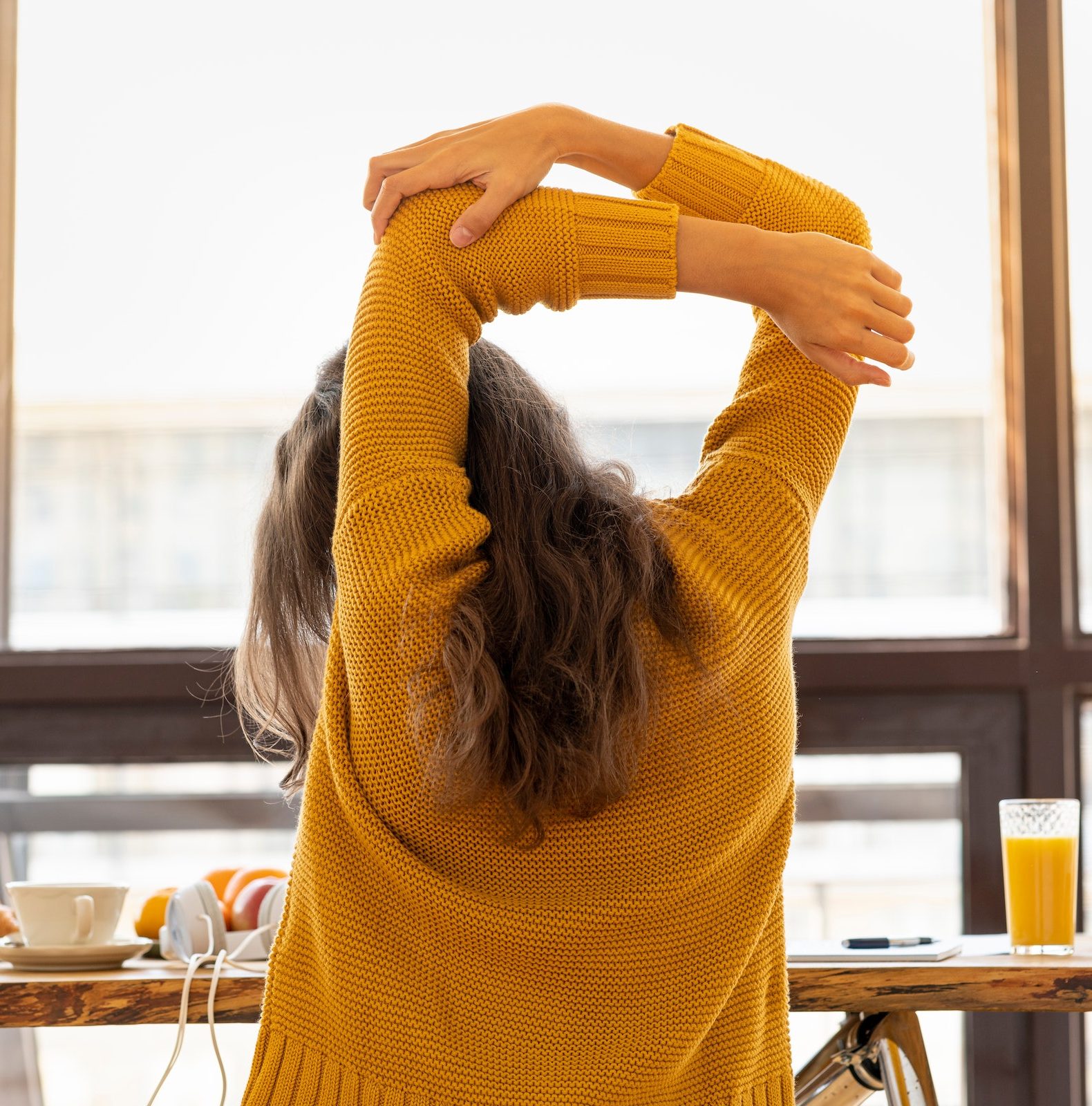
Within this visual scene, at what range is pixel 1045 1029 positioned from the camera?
5.44ft

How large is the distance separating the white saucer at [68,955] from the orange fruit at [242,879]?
0.37 feet

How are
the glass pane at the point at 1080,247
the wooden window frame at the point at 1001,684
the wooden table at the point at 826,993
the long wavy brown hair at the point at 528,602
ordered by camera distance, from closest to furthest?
the long wavy brown hair at the point at 528,602
the wooden table at the point at 826,993
the wooden window frame at the point at 1001,684
the glass pane at the point at 1080,247

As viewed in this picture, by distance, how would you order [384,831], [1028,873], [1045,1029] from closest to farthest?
[384,831]
[1028,873]
[1045,1029]

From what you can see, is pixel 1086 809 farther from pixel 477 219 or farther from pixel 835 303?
pixel 477 219

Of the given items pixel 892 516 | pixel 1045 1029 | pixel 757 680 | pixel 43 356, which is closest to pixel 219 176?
pixel 43 356

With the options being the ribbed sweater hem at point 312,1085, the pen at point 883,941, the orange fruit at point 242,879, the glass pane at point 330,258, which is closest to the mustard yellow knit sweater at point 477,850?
the ribbed sweater hem at point 312,1085

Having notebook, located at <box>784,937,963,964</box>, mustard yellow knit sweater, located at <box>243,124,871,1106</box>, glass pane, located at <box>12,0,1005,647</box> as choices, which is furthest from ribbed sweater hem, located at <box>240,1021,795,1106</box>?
glass pane, located at <box>12,0,1005,647</box>

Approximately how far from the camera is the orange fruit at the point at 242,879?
1285 millimetres

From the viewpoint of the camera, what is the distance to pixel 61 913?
1196 millimetres

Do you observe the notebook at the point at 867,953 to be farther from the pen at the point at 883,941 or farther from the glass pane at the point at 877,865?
the glass pane at the point at 877,865

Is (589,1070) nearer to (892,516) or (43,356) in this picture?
(892,516)

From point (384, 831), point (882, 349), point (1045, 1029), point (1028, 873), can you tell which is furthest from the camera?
point (1045, 1029)

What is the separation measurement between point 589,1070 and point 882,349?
0.49 meters

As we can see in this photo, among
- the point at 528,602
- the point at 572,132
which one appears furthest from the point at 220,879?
the point at 572,132
